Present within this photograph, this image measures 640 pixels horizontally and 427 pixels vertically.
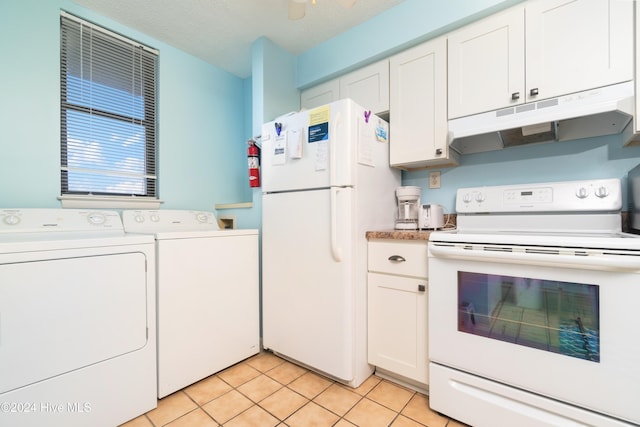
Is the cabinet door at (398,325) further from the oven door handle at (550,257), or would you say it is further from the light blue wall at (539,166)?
the light blue wall at (539,166)

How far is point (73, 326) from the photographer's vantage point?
1271 mm

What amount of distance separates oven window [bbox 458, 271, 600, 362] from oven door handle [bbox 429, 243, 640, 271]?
9 centimetres

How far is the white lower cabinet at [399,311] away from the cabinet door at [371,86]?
1078 mm

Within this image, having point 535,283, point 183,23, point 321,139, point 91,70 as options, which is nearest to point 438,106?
point 321,139

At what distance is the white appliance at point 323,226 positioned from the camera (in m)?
1.63

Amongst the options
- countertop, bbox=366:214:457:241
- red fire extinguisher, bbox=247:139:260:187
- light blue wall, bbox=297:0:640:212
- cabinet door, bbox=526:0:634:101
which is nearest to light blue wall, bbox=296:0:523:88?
light blue wall, bbox=297:0:640:212

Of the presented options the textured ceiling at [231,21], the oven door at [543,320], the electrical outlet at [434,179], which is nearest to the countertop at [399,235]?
the oven door at [543,320]

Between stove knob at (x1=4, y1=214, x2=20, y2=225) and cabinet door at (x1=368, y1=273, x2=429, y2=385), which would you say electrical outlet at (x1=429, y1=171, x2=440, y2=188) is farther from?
Result: stove knob at (x1=4, y1=214, x2=20, y2=225)

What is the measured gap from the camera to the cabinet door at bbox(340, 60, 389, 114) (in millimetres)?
2068

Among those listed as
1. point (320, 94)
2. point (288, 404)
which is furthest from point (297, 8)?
point (288, 404)

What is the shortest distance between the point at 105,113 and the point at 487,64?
8.76 ft

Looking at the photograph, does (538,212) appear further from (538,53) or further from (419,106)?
(419,106)

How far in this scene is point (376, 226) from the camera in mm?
1845

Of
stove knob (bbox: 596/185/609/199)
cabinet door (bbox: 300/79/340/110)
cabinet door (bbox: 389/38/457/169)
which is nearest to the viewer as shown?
stove knob (bbox: 596/185/609/199)
